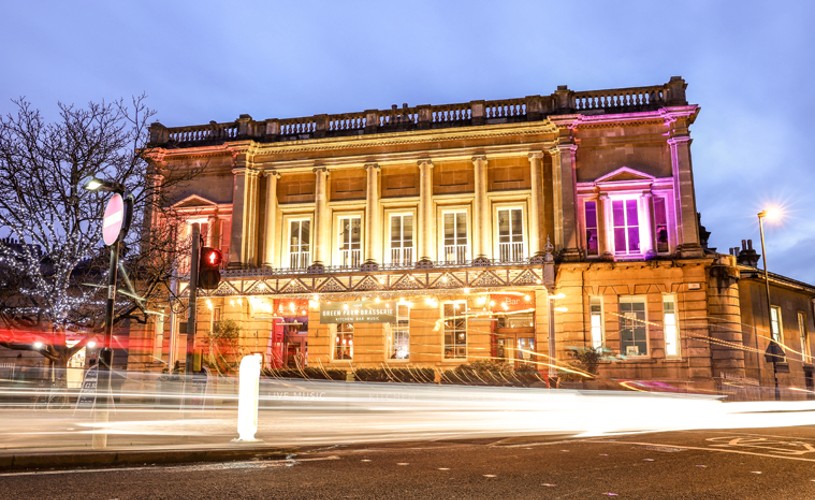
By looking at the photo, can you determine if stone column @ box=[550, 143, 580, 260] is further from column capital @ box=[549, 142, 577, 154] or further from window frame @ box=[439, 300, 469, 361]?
window frame @ box=[439, 300, 469, 361]

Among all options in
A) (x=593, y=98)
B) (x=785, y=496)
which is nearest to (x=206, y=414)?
(x=785, y=496)

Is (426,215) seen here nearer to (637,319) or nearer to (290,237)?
(290,237)

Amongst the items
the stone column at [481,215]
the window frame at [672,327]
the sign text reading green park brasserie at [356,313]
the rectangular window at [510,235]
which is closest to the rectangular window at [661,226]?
the window frame at [672,327]

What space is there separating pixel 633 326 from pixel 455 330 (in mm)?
7557

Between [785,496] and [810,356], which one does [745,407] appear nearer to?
[785,496]

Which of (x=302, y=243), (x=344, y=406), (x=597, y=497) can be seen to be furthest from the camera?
(x=302, y=243)

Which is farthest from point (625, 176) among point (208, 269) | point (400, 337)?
point (208, 269)

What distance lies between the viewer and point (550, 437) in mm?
12258

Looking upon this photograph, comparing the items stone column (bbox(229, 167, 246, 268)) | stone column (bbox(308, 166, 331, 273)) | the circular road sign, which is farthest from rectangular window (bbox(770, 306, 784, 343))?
the circular road sign

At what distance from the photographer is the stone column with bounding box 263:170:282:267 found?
31.8 metres

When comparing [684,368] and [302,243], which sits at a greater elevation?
[302,243]

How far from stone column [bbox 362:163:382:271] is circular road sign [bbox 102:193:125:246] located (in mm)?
20901

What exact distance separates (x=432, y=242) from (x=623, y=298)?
8487 mm

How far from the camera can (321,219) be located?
31656 mm
